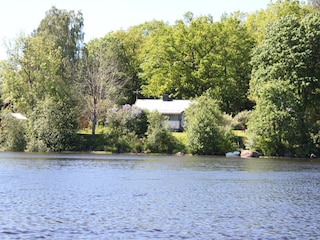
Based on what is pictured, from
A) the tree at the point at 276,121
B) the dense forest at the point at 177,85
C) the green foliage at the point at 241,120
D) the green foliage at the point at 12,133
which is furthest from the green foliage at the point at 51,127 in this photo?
the tree at the point at 276,121

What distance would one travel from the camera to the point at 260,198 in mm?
33188

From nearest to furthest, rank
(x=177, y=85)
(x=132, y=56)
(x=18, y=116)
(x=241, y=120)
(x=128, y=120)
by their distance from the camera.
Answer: (x=128, y=120) → (x=241, y=120) → (x=18, y=116) → (x=177, y=85) → (x=132, y=56)

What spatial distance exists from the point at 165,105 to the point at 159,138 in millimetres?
14597

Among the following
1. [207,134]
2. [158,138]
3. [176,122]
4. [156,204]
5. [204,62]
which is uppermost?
[204,62]

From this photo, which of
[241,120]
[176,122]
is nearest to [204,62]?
[176,122]

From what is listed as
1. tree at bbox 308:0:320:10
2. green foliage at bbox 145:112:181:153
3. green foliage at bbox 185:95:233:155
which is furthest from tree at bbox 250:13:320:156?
tree at bbox 308:0:320:10

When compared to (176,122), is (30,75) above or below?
above

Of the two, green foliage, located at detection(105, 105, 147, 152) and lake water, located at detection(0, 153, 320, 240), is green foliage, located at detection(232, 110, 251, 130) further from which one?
lake water, located at detection(0, 153, 320, 240)

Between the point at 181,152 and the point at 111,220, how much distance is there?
5713 cm

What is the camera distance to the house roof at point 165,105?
9400 centimetres

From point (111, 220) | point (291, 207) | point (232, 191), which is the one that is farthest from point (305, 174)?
point (111, 220)

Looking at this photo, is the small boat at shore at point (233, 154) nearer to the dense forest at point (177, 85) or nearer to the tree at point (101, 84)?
the dense forest at point (177, 85)

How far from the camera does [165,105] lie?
95.9 meters

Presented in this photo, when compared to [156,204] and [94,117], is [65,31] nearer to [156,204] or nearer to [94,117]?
[94,117]
